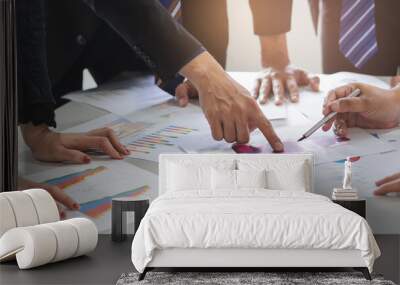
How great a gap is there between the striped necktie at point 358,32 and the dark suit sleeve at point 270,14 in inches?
22.2

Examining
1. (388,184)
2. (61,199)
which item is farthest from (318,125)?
(61,199)

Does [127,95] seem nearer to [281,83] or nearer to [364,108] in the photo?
[281,83]

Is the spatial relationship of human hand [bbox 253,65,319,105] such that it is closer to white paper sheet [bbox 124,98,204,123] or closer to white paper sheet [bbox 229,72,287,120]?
white paper sheet [bbox 229,72,287,120]

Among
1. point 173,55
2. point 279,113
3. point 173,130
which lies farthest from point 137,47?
point 279,113

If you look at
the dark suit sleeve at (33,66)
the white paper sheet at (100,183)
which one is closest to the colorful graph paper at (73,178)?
the white paper sheet at (100,183)

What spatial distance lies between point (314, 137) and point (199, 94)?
1.24 metres

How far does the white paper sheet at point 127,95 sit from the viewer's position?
714cm

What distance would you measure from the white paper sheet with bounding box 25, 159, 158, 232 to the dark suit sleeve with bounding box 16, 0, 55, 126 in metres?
0.58

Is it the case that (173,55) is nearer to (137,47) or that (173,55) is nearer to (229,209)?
(137,47)

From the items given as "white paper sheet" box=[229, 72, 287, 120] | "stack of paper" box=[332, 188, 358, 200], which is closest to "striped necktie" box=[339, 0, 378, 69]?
"white paper sheet" box=[229, 72, 287, 120]

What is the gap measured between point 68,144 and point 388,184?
129 inches

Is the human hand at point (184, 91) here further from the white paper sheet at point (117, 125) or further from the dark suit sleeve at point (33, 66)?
the dark suit sleeve at point (33, 66)

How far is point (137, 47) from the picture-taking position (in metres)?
7.11

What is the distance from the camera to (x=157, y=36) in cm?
707
